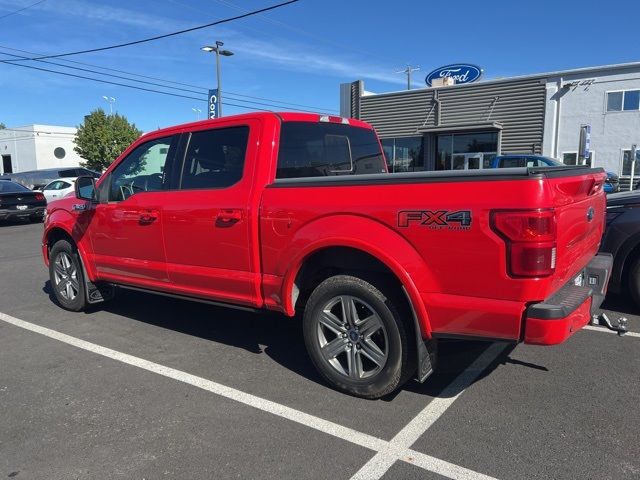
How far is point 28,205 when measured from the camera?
16.5 meters

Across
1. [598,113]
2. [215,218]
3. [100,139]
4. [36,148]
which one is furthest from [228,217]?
[36,148]

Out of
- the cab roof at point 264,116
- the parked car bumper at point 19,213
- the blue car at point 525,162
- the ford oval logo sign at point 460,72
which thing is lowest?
the parked car bumper at point 19,213

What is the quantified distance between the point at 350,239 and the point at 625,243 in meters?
3.29

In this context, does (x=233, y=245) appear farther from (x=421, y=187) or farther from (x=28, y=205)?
(x=28, y=205)

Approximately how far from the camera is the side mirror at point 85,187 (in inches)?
207

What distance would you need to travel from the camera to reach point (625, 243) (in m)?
5.00

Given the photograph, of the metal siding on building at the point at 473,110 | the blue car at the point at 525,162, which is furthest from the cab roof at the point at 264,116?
the metal siding on building at the point at 473,110

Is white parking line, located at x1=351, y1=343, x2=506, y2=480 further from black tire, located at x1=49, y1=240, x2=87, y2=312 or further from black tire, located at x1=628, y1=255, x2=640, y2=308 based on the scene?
black tire, located at x1=49, y1=240, x2=87, y2=312

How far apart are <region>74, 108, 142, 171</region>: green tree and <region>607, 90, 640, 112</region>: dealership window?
4089 centimetres

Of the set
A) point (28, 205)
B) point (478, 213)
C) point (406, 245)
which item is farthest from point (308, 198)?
point (28, 205)

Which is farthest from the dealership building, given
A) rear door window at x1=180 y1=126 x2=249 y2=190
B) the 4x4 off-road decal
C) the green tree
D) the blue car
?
the green tree

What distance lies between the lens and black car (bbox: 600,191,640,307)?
4997mm

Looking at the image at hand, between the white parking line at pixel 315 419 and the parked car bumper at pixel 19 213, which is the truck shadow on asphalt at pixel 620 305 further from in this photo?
the parked car bumper at pixel 19 213

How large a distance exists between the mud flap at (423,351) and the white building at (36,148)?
5702 cm
